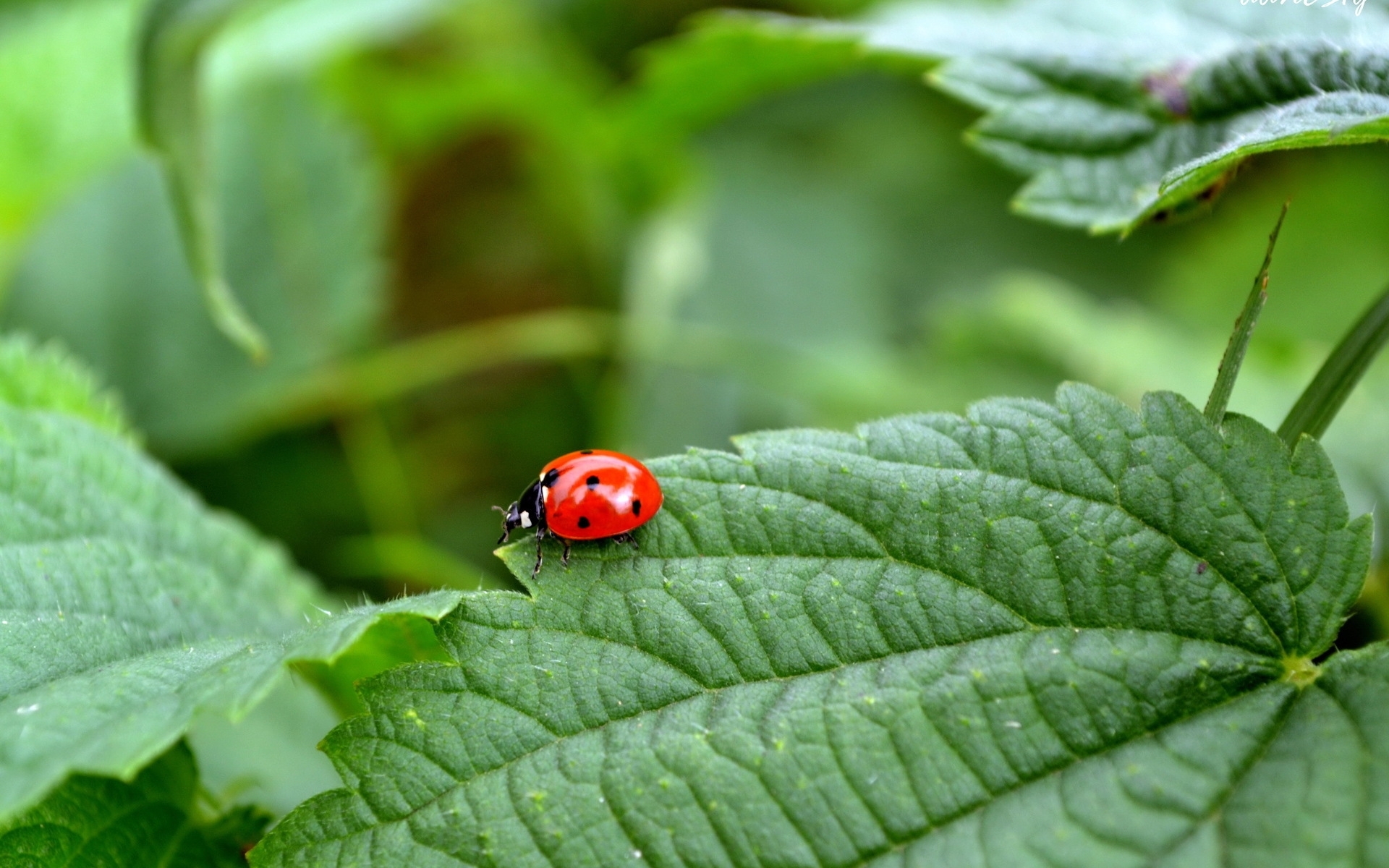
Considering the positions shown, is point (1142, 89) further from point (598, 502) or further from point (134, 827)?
point (134, 827)

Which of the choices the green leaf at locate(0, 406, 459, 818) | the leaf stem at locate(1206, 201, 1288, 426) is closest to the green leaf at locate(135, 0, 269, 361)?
the green leaf at locate(0, 406, 459, 818)

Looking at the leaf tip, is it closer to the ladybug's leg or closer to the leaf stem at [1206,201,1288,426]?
the leaf stem at [1206,201,1288,426]

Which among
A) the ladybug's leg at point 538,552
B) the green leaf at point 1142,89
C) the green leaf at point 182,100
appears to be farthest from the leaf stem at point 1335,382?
the green leaf at point 182,100

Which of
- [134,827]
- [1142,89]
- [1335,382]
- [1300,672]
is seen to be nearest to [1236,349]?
[1335,382]

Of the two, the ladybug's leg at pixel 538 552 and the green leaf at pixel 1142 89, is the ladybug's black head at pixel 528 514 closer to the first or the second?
the ladybug's leg at pixel 538 552

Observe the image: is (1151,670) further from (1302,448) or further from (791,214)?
(791,214)

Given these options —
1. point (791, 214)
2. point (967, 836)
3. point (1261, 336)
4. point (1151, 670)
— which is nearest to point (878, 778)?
point (967, 836)
